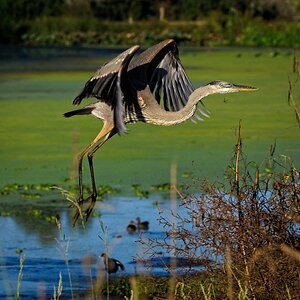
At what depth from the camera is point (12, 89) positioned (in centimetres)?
1916

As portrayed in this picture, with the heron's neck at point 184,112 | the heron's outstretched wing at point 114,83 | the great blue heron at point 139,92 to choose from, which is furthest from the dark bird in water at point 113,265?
the heron's neck at point 184,112

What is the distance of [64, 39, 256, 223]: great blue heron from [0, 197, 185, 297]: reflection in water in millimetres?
432

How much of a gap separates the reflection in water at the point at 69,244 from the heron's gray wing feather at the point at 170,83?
1018mm

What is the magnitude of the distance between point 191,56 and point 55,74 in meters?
5.82

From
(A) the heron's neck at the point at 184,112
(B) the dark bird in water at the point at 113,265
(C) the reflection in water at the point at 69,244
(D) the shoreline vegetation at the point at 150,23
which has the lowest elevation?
(D) the shoreline vegetation at the point at 150,23

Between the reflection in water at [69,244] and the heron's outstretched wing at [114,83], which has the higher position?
the heron's outstretched wing at [114,83]

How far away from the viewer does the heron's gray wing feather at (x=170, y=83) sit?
7.93m

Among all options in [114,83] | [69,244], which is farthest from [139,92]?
[69,244]

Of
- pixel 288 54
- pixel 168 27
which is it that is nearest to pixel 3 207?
pixel 288 54

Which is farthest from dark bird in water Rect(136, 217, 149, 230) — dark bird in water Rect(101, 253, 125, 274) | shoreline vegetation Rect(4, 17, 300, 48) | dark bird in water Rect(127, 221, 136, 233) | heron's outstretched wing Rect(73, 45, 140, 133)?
→ shoreline vegetation Rect(4, 17, 300, 48)

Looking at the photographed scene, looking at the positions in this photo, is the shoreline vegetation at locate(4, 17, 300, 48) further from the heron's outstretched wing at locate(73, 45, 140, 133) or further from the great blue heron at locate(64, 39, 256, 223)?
the heron's outstretched wing at locate(73, 45, 140, 133)

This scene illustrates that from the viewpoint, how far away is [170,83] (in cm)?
799

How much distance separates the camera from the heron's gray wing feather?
7.93 meters

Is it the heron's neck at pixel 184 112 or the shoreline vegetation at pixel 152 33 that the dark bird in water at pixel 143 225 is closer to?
the heron's neck at pixel 184 112
